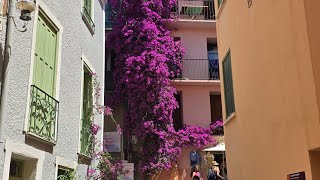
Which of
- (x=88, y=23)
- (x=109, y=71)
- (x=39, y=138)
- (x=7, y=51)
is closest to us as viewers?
(x=7, y=51)

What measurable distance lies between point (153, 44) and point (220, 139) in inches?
223

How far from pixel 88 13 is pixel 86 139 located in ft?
11.5

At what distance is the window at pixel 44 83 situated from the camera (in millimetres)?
7608

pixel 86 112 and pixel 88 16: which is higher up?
pixel 88 16

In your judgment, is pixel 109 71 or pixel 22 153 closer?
pixel 22 153

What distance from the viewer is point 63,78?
9242 millimetres

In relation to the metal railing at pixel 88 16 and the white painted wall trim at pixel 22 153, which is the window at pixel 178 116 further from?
the white painted wall trim at pixel 22 153

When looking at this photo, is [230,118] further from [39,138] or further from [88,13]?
[39,138]

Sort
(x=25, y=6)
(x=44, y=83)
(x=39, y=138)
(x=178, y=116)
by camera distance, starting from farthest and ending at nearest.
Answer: (x=178, y=116) → (x=44, y=83) → (x=39, y=138) → (x=25, y=6)

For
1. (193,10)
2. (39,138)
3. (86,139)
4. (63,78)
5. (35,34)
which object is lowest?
(39,138)

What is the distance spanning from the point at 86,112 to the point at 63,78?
7.60ft

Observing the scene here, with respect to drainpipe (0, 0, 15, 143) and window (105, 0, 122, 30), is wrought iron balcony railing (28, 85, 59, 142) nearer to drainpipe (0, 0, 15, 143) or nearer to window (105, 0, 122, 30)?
drainpipe (0, 0, 15, 143)

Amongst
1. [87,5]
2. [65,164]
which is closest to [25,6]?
[65,164]

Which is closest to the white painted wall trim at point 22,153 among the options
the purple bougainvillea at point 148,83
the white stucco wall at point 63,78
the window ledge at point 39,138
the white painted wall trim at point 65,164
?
the white stucco wall at point 63,78
